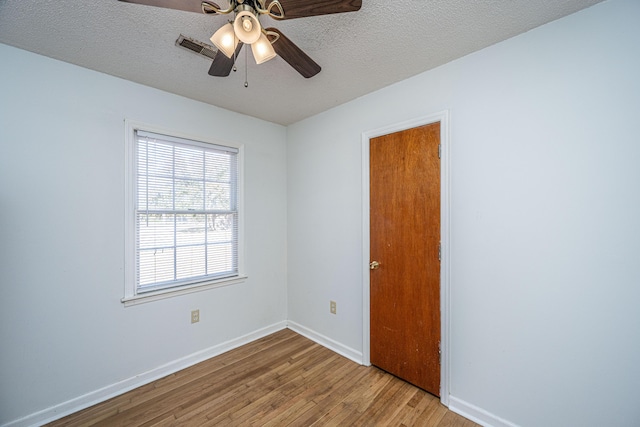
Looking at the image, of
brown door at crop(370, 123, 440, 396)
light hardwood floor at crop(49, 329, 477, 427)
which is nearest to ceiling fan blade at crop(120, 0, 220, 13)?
brown door at crop(370, 123, 440, 396)

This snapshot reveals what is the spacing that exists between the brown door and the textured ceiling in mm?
573

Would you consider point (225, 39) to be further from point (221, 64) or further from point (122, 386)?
point (122, 386)

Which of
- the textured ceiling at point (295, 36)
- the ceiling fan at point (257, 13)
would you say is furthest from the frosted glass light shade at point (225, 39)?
the textured ceiling at point (295, 36)

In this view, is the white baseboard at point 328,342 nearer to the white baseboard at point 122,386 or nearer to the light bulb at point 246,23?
the white baseboard at point 122,386

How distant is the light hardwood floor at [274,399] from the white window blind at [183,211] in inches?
33.5

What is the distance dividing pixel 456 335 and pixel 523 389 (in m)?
0.43

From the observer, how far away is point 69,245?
1.89 metres

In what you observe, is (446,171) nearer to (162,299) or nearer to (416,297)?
(416,297)

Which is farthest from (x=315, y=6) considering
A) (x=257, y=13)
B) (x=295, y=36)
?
(x=295, y=36)

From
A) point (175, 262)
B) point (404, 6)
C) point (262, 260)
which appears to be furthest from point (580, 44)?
point (175, 262)

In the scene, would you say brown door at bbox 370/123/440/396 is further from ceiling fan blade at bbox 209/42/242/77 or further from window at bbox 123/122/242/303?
window at bbox 123/122/242/303

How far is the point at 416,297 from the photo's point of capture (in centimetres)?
205

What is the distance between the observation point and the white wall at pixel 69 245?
1.70 meters

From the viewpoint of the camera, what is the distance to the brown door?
1958 millimetres
